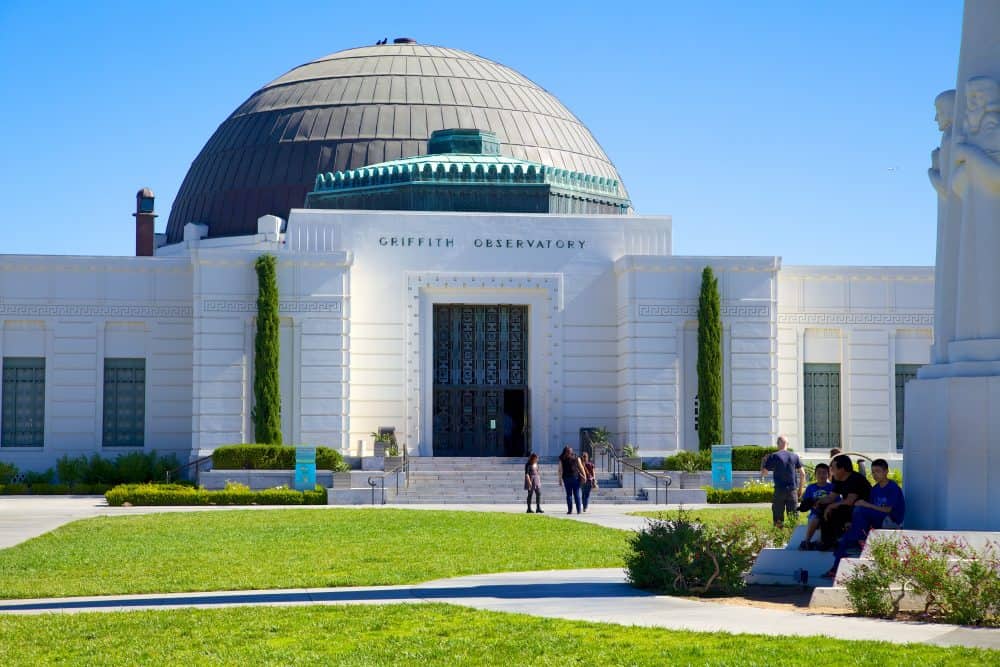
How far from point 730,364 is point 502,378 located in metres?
6.33

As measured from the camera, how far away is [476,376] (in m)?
40.4

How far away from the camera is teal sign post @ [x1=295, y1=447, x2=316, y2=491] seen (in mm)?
33750

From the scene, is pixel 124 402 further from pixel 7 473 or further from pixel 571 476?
pixel 571 476

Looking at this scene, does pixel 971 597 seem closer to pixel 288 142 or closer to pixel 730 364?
pixel 730 364

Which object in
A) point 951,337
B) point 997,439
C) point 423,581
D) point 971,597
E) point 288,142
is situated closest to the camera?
point 971,597

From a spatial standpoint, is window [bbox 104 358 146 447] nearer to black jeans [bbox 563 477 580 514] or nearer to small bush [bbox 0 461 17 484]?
small bush [bbox 0 461 17 484]

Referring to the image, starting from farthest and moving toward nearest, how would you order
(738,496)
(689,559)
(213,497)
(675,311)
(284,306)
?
(675,311) < (284,306) < (738,496) < (213,497) < (689,559)

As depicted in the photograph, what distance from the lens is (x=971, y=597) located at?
1146 cm

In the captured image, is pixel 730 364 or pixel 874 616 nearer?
pixel 874 616

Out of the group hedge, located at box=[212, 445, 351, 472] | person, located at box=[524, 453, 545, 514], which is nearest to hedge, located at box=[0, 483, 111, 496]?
hedge, located at box=[212, 445, 351, 472]

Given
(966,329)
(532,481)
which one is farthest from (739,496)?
(966,329)

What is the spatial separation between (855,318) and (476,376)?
10625 mm

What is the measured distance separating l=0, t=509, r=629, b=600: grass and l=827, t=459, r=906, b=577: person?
3.85 meters

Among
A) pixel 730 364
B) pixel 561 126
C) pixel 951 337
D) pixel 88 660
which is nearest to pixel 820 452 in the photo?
pixel 730 364
